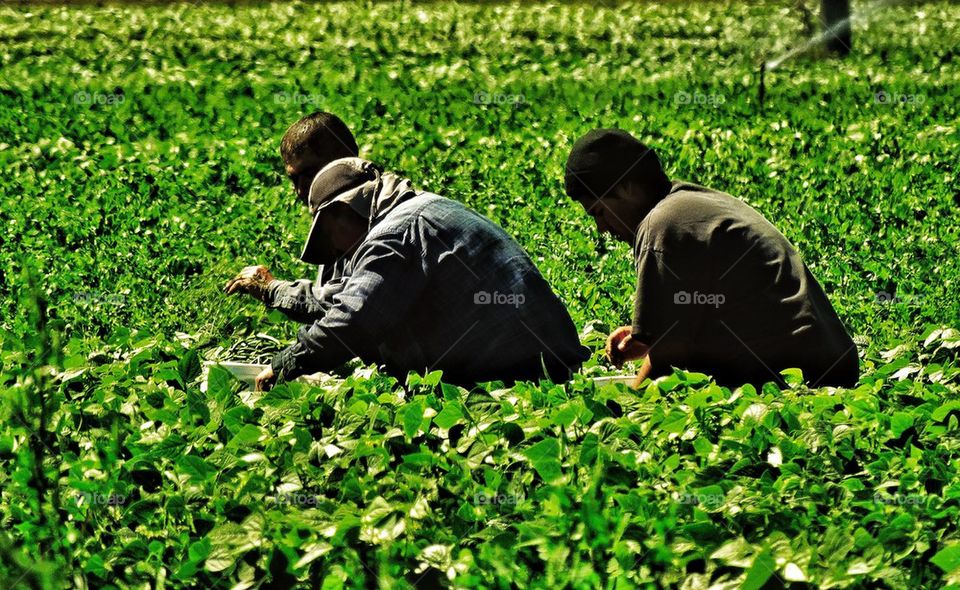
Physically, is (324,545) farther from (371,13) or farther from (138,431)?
(371,13)

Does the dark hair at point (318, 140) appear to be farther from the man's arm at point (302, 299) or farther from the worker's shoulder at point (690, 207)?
the worker's shoulder at point (690, 207)

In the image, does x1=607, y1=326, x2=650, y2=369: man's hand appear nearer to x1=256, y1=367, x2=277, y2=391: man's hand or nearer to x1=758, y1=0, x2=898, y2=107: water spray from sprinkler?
x1=256, y1=367, x2=277, y2=391: man's hand

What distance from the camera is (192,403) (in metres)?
3.24

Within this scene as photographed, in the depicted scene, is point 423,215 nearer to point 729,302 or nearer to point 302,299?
point 302,299

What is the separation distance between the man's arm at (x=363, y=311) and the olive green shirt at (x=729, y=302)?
762mm

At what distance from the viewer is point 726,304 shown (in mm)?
4027

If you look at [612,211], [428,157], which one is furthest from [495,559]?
[428,157]

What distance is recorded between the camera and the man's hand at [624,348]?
13.4 feet

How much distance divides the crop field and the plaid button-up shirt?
0.73 feet

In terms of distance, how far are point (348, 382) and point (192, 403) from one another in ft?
1.57

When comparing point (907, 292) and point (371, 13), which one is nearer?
point (907, 292)

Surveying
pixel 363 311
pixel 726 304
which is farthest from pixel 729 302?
pixel 363 311

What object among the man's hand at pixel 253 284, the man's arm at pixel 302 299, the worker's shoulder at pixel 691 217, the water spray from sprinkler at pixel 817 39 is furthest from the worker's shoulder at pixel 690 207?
the water spray from sprinkler at pixel 817 39

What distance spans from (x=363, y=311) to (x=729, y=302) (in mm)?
1182
